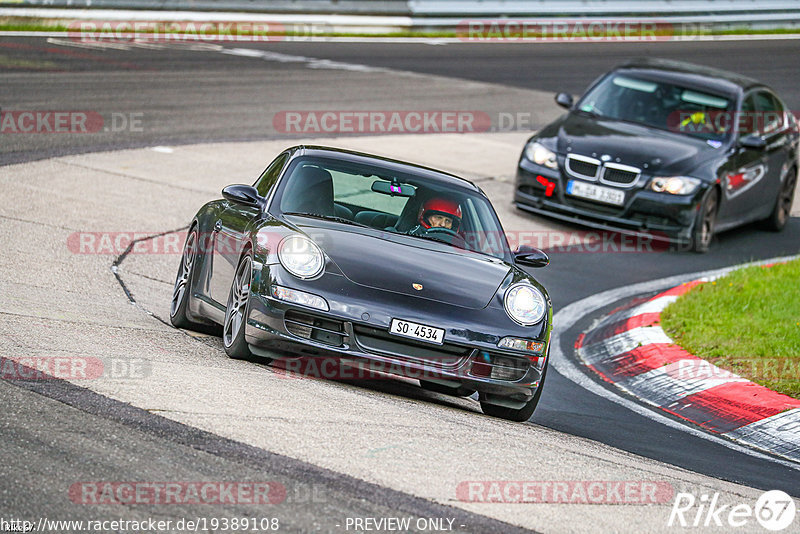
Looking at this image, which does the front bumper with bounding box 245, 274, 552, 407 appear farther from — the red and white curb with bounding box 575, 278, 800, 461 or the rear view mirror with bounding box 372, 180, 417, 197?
the red and white curb with bounding box 575, 278, 800, 461

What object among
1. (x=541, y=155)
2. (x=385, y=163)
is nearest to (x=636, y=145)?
(x=541, y=155)

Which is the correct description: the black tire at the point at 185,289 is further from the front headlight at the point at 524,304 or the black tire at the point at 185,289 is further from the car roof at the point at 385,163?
the front headlight at the point at 524,304

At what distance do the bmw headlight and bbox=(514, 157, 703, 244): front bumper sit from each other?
23.3 feet

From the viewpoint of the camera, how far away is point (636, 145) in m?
14.3

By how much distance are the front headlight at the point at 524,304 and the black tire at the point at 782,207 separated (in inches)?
356

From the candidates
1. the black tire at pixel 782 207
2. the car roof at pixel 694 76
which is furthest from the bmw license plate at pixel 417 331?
the black tire at pixel 782 207

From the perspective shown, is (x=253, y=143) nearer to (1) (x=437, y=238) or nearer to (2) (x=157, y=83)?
(2) (x=157, y=83)

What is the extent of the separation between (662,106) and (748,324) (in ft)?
18.0

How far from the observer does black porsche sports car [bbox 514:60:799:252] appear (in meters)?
13.9

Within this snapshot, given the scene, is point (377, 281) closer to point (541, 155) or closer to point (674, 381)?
point (674, 381)

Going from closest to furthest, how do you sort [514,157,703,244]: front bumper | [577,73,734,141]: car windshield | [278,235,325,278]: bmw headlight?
1. [278,235,325,278]: bmw headlight
2. [514,157,703,244]: front bumper
3. [577,73,734,141]: car windshield

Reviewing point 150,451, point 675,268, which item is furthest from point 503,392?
point 675,268

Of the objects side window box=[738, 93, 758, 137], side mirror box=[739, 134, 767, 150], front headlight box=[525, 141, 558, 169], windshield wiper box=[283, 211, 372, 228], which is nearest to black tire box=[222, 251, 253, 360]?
windshield wiper box=[283, 211, 372, 228]

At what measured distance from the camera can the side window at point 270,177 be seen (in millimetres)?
8508
